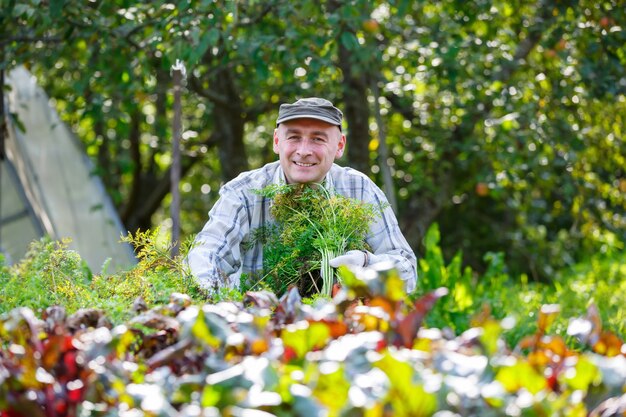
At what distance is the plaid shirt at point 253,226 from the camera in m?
2.98

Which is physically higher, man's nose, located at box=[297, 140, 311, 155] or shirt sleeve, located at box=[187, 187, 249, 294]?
man's nose, located at box=[297, 140, 311, 155]

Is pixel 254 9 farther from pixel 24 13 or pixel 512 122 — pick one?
pixel 512 122

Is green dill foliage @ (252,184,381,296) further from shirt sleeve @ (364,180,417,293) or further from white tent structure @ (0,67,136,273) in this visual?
white tent structure @ (0,67,136,273)

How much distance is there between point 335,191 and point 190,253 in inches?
22.8

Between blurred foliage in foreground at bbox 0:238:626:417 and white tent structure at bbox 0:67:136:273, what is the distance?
462cm

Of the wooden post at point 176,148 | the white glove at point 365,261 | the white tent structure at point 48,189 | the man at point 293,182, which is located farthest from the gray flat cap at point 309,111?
the white tent structure at point 48,189

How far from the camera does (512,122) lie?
5789 millimetres

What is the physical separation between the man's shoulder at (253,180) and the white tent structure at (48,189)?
320 cm

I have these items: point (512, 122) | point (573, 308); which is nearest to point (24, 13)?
point (512, 122)

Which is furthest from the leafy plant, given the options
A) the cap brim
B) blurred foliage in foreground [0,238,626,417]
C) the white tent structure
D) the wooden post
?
the white tent structure

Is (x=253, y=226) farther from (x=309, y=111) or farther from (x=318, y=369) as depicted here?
(x=318, y=369)

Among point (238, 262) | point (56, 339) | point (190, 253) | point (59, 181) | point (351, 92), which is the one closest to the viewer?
point (56, 339)

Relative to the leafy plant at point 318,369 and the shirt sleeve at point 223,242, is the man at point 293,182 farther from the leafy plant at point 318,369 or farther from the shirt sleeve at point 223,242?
the leafy plant at point 318,369

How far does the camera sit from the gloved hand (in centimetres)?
264
